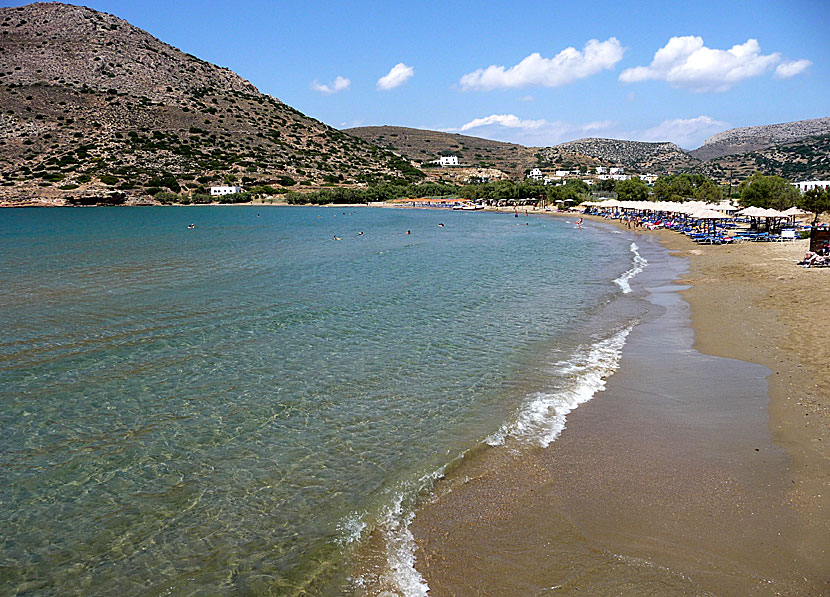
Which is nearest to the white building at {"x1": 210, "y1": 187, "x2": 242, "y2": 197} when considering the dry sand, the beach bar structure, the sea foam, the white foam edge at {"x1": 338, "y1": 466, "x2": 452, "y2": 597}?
the beach bar structure

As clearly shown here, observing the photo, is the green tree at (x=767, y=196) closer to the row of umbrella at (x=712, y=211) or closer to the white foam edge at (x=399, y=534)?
the row of umbrella at (x=712, y=211)

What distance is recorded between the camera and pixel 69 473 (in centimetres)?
734

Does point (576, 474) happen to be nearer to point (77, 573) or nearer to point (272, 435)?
point (272, 435)

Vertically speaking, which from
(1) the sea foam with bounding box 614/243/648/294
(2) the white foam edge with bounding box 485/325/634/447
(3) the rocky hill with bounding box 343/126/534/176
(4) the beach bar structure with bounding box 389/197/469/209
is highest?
(3) the rocky hill with bounding box 343/126/534/176

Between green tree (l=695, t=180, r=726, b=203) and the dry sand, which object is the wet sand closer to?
the dry sand

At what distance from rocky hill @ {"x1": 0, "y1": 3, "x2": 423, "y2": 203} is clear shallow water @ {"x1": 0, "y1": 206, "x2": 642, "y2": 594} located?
260ft

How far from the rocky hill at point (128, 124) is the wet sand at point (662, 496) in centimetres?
9335

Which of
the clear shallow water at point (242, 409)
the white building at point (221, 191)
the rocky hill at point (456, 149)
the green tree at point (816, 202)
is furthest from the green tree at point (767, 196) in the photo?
the rocky hill at point (456, 149)

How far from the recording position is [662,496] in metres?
6.46

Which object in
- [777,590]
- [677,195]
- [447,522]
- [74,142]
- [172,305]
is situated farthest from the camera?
[74,142]

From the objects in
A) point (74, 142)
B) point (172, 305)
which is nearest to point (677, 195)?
point (172, 305)

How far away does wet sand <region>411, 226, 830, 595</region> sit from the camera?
518cm

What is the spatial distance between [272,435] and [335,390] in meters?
2.00

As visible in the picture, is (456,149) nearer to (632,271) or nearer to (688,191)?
(688,191)
